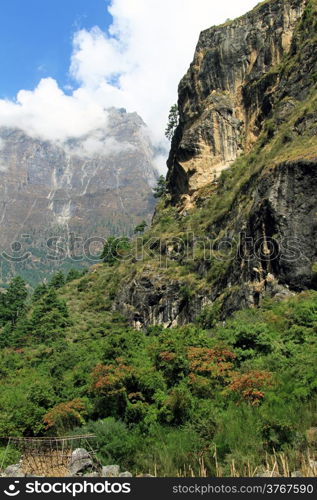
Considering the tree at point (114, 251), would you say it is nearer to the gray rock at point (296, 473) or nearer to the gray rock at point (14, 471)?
the gray rock at point (14, 471)

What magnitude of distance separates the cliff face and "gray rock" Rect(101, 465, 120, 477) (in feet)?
50.1

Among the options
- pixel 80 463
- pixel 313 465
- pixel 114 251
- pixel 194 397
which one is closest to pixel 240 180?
pixel 194 397

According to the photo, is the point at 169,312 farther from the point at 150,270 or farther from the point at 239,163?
the point at 239,163

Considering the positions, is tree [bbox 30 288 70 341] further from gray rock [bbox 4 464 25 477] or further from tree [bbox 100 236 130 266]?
gray rock [bbox 4 464 25 477]

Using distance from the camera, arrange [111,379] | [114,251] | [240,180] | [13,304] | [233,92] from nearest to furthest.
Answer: [111,379], [240,180], [233,92], [13,304], [114,251]

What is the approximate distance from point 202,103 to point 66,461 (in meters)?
50.7

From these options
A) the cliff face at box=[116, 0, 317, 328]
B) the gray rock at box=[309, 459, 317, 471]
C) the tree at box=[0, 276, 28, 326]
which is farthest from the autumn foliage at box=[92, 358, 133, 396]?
the tree at box=[0, 276, 28, 326]

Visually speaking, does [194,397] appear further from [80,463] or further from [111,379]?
[80,463]

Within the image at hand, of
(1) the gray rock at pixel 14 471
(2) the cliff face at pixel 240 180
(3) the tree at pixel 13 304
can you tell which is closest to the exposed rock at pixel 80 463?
(1) the gray rock at pixel 14 471

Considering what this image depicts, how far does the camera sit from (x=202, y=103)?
59.7 m

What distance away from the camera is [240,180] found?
44938 mm

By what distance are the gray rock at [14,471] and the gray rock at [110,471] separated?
345 cm

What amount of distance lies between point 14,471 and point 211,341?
10535mm

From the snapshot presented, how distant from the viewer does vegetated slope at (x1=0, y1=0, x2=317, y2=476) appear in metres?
15.3
